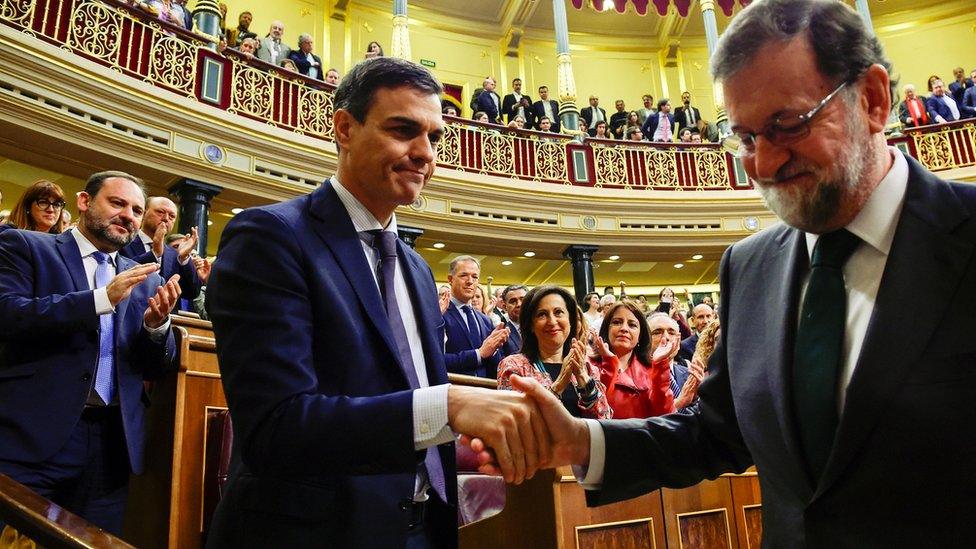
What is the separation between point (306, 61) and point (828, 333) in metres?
8.15

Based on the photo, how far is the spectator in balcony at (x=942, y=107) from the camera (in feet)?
33.1

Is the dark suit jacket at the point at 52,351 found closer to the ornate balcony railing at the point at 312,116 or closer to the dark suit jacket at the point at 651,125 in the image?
→ the ornate balcony railing at the point at 312,116

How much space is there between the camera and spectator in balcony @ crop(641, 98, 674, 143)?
34.5ft

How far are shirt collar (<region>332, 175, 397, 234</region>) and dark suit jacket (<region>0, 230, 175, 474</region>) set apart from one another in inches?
42.3

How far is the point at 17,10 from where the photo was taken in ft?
18.7

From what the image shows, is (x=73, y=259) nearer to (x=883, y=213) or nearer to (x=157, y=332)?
(x=157, y=332)

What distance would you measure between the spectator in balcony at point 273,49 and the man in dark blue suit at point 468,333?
4692mm

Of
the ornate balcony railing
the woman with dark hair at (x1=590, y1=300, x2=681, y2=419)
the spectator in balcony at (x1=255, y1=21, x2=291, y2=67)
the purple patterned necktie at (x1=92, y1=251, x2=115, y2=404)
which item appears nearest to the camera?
the purple patterned necktie at (x1=92, y1=251, x2=115, y2=404)

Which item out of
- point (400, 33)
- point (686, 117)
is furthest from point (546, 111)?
point (686, 117)

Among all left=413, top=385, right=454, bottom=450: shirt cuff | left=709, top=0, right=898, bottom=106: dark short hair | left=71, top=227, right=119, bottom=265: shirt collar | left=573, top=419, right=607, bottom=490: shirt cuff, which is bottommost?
left=573, top=419, right=607, bottom=490: shirt cuff

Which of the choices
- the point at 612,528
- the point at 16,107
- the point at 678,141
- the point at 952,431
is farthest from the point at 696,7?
the point at 952,431

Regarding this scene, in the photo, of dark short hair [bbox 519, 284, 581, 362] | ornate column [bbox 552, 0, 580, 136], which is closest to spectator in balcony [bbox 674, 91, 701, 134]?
ornate column [bbox 552, 0, 580, 136]

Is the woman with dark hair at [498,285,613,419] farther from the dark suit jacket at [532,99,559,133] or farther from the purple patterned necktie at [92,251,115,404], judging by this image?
the dark suit jacket at [532,99,559,133]

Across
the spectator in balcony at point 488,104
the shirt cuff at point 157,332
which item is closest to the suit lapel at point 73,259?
the shirt cuff at point 157,332
